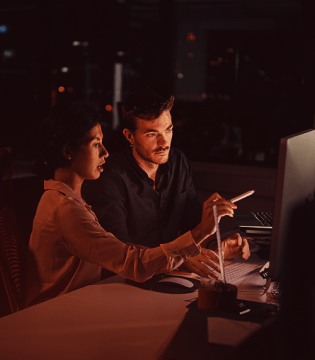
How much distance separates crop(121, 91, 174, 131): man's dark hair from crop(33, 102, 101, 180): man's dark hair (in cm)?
54

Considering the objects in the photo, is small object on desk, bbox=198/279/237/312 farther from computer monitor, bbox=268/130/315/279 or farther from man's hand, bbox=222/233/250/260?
man's hand, bbox=222/233/250/260

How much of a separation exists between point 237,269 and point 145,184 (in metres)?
0.67

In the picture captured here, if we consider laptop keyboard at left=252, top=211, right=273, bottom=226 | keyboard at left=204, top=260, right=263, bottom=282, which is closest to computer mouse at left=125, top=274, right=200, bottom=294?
keyboard at left=204, top=260, right=263, bottom=282

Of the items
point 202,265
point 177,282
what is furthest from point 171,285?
point 202,265

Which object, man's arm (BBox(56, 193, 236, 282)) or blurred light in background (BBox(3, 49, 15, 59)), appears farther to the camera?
blurred light in background (BBox(3, 49, 15, 59))

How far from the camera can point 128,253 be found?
4.74 ft

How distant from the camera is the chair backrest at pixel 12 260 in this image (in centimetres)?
162

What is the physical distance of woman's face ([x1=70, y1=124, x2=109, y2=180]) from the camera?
1666mm

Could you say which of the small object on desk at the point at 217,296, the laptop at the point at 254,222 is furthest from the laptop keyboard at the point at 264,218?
the small object on desk at the point at 217,296

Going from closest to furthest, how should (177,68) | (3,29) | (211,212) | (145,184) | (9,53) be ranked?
(211,212)
(145,184)
(9,53)
(3,29)
(177,68)

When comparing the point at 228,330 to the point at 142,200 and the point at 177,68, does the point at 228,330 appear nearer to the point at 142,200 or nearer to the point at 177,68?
the point at 142,200

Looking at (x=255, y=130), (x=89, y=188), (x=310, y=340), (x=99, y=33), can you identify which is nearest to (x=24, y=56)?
(x=99, y=33)

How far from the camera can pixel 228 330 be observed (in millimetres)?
1157

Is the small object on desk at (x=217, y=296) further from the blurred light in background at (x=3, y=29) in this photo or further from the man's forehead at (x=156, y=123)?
the blurred light in background at (x=3, y=29)
